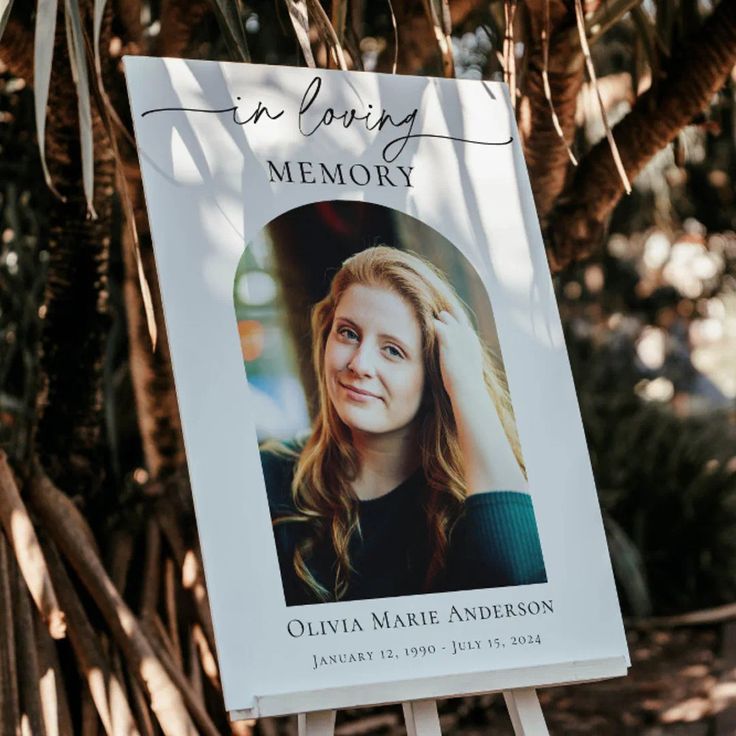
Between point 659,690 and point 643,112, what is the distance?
2.31 m

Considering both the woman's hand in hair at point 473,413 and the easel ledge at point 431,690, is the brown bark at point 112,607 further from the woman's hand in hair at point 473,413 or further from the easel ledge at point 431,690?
the woman's hand in hair at point 473,413

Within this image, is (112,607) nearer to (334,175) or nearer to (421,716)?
(421,716)

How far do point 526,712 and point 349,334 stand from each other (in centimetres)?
69

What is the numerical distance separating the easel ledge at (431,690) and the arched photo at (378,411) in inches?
5.5

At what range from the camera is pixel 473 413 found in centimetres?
189

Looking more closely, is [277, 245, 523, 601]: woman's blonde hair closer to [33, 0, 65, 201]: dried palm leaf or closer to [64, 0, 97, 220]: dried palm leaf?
[64, 0, 97, 220]: dried palm leaf

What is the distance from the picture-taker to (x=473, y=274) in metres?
1.96

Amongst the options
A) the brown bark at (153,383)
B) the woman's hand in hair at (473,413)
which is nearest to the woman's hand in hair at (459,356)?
the woman's hand in hair at (473,413)

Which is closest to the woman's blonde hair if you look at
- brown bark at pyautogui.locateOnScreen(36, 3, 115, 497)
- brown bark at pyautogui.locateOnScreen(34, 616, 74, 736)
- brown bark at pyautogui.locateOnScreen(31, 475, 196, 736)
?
brown bark at pyautogui.locateOnScreen(31, 475, 196, 736)

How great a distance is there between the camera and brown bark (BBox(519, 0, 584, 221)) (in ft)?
8.09

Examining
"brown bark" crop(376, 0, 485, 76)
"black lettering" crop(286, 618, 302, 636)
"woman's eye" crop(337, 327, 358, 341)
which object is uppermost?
"brown bark" crop(376, 0, 485, 76)

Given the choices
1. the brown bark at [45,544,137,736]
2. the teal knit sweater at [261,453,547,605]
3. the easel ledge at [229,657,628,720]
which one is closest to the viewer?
the easel ledge at [229,657,628,720]

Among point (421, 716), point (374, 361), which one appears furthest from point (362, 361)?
point (421, 716)

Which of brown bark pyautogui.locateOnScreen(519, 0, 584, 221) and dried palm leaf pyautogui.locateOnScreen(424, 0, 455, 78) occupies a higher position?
brown bark pyautogui.locateOnScreen(519, 0, 584, 221)
